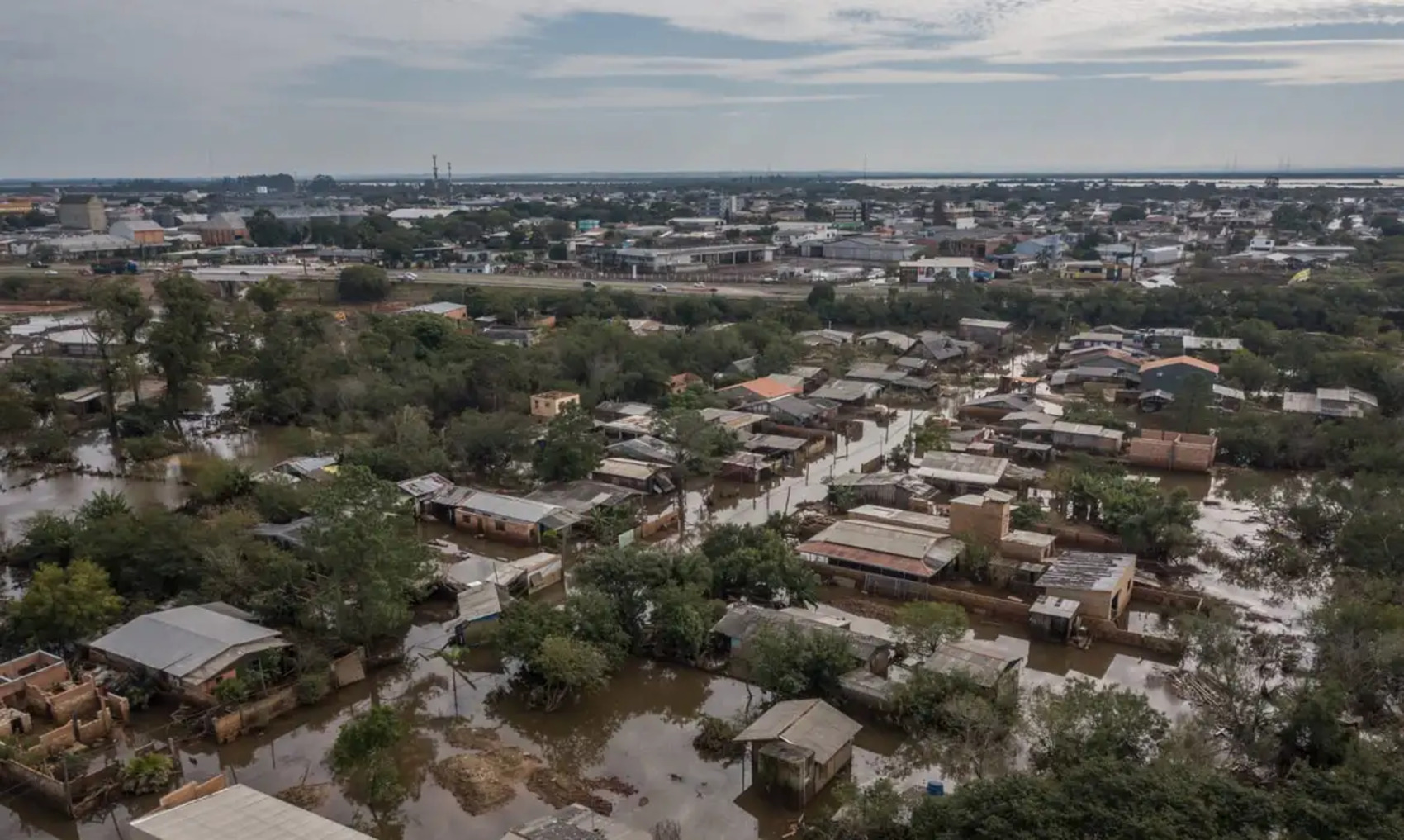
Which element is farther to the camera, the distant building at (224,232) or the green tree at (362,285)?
the distant building at (224,232)

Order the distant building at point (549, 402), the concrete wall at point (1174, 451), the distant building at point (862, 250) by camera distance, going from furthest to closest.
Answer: the distant building at point (862, 250)
the distant building at point (549, 402)
the concrete wall at point (1174, 451)

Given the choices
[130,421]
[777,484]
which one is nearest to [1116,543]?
[777,484]

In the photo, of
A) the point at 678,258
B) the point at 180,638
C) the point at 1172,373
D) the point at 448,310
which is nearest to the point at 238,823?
the point at 180,638

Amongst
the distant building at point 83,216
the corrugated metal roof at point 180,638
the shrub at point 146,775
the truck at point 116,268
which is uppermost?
the distant building at point 83,216

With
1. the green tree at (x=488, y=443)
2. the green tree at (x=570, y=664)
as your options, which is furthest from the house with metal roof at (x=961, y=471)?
the green tree at (x=570, y=664)

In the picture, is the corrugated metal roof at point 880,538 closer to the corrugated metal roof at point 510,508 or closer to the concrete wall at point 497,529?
the corrugated metal roof at point 510,508

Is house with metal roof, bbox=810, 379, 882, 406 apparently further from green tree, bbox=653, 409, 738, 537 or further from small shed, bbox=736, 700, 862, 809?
small shed, bbox=736, 700, 862, 809

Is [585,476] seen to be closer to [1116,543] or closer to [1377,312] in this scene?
[1116,543]

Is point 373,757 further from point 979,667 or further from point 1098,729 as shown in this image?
point 1098,729
